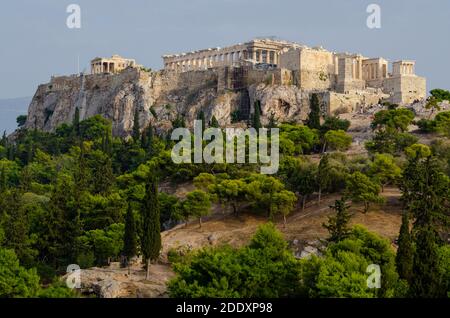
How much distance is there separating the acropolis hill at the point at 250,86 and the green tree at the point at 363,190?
33.7 meters

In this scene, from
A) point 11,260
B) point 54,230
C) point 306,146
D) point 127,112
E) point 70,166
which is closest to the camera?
point 11,260

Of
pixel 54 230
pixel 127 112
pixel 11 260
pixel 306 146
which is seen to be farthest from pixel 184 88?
pixel 11 260

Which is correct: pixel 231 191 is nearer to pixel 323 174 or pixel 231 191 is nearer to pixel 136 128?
pixel 323 174

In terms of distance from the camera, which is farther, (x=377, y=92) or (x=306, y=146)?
(x=377, y=92)

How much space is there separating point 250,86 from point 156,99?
13.0 meters

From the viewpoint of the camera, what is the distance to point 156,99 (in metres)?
98.7

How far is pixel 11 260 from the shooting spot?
38.3 m

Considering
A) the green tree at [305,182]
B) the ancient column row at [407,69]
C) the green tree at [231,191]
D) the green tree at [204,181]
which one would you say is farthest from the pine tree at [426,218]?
the ancient column row at [407,69]

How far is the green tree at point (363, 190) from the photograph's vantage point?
51.2 m

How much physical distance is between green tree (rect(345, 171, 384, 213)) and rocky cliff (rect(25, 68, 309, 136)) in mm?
34236
